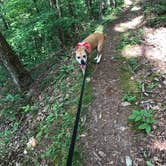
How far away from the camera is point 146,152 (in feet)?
11.7

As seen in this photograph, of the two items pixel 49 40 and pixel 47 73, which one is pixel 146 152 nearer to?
pixel 47 73

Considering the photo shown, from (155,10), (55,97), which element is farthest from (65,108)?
(155,10)

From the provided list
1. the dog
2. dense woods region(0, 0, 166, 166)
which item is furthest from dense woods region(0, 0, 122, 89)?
the dog

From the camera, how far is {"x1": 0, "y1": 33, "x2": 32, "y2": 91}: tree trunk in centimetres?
671

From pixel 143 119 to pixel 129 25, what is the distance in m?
5.48

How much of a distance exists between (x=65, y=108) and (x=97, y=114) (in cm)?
92

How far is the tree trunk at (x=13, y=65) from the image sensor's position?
22.0ft

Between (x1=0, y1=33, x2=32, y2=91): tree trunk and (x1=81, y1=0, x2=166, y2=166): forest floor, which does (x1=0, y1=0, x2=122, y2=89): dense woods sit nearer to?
(x1=0, y1=33, x2=32, y2=91): tree trunk

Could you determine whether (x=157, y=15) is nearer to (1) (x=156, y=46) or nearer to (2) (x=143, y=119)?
(1) (x=156, y=46)

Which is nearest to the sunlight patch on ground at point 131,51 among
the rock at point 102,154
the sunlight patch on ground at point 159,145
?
the sunlight patch on ground at point 159,145

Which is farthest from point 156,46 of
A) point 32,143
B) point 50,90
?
point 32,143

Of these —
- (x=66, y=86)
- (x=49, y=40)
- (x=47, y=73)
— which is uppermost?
(x=66, y=86)

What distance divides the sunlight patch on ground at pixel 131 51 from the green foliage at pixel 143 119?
2.36 metres

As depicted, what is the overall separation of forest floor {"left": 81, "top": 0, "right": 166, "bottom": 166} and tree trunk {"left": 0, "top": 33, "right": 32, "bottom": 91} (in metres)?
2.56
